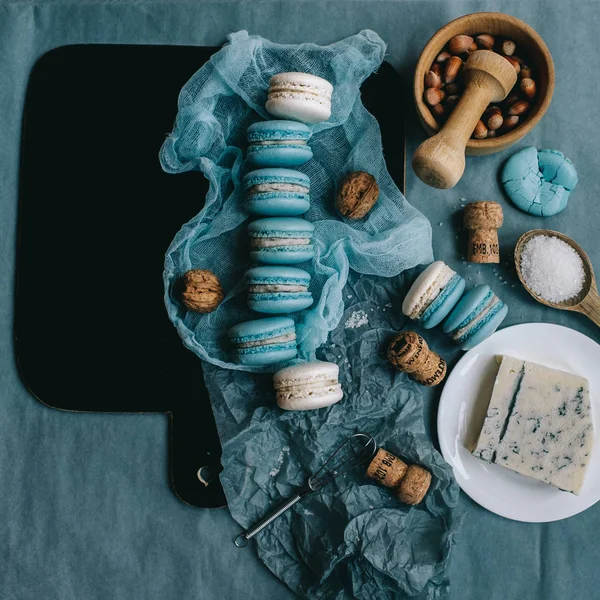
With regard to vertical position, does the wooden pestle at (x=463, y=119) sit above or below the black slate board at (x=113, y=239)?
above

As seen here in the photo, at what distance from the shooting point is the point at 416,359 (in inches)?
35.0

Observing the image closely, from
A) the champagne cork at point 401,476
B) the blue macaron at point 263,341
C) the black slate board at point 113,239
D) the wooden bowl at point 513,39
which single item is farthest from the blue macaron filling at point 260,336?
the wooden bowl at point 513,39

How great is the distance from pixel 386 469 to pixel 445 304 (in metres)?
0.24

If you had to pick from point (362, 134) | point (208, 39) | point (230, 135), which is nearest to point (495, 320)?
point (362, 134)

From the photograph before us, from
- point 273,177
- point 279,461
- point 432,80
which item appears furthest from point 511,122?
point 279,461

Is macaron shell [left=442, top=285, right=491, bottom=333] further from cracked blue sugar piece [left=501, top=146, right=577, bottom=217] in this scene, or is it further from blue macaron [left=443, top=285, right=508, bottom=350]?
cracked blue sugar piece [left=501, top=146, right=577, bottom=217]

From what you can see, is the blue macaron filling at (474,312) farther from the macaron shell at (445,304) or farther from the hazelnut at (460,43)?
the hazelnut at (460,43)

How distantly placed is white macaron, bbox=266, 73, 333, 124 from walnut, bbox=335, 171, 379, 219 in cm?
10

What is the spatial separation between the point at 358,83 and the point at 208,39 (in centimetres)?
24

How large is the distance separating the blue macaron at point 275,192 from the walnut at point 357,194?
0.06m

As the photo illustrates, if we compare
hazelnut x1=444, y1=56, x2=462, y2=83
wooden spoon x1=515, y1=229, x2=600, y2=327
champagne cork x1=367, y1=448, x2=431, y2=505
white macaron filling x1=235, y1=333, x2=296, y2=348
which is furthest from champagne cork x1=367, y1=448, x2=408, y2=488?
hazelnut x1=444, y1=56, x2=462, y2=83

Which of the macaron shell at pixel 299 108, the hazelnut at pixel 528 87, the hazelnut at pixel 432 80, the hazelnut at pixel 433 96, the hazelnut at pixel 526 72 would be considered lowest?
the macaron shell at pixel 299 108

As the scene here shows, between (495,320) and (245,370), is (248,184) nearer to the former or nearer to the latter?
(245,370)

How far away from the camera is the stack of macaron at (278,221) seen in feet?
2.82
